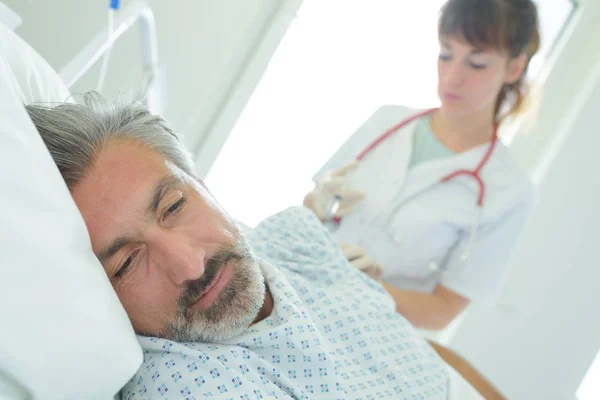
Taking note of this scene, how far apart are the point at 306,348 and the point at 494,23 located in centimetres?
108

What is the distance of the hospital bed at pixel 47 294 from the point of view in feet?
1.74

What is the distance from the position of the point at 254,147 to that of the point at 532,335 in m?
1.59

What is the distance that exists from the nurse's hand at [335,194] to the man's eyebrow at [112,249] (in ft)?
2.75

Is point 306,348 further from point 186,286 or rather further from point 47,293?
point 47,293

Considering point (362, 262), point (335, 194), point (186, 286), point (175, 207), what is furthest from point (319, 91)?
point (186, 286)

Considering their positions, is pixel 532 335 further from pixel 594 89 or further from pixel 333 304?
pixel 333 304

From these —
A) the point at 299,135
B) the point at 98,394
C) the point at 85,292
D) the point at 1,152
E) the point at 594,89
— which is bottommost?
the point at 98,394

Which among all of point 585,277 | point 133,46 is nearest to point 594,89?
point 585,277

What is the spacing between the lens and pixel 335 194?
4.94ft

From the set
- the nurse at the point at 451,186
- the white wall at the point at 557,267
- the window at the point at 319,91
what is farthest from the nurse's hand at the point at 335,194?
the white wall at the point at 557,267

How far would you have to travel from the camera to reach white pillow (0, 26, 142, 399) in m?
0.53

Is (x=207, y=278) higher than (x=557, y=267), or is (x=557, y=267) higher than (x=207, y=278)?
(x=557, y=267)

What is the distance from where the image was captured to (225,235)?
0.83m

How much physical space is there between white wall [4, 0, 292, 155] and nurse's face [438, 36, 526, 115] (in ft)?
2.69
